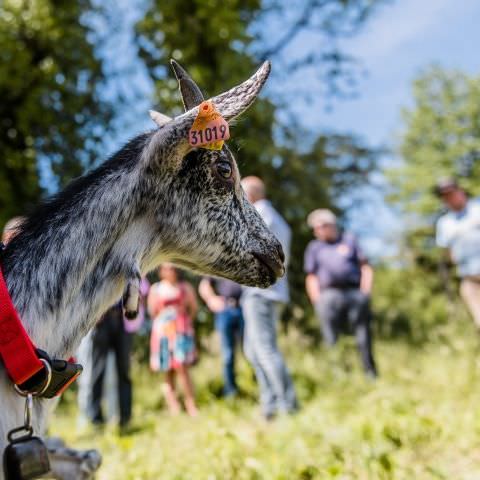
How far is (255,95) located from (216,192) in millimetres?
443

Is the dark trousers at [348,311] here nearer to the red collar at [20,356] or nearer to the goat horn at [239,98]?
the goat horn at [239,98]

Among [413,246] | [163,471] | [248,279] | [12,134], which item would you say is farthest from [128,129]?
[413,246]

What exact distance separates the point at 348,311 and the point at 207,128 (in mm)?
6152

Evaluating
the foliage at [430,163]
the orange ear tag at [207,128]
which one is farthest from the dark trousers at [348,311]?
the foliage at [430,163]

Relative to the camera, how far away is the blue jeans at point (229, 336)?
7.85 meters

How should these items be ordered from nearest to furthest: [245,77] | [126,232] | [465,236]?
[126,232] < [465,236] < [245,77]

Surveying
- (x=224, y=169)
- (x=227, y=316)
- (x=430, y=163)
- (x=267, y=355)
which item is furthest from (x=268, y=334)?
(x=430, y=163)

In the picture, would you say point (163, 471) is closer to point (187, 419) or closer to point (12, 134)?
point (187, 419)

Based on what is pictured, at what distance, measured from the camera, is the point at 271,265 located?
3.04 m

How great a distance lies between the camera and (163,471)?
4410 millimetres

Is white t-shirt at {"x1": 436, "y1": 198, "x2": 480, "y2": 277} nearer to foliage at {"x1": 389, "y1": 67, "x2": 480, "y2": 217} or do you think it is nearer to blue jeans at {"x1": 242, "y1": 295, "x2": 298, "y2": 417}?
blue jeans at {"x1": 242, "y1": 295, "x2": 298, "y2": 417}

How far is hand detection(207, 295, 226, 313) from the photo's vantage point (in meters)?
7.57

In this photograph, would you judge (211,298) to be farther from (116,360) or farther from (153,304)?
(116,360)

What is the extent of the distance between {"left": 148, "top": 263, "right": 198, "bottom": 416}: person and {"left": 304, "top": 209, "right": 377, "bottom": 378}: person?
169 cm
